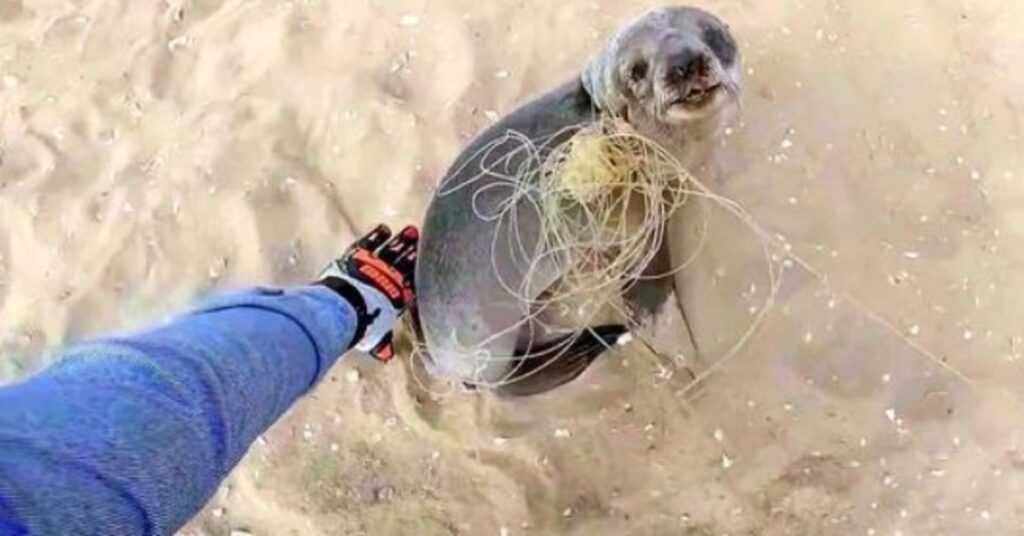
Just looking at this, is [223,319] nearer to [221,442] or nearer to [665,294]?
[221,442]

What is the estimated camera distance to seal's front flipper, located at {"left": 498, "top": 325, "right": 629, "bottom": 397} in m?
2.63

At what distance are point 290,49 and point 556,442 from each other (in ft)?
3.79

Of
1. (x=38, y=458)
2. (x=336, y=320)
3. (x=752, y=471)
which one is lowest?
(x=752, y=471)

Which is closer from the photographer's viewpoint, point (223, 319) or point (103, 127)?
point (223, 319)

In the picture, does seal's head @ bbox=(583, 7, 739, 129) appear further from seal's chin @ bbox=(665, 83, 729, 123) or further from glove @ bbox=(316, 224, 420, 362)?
glove @ bbox=(316, 224, 420, 362)

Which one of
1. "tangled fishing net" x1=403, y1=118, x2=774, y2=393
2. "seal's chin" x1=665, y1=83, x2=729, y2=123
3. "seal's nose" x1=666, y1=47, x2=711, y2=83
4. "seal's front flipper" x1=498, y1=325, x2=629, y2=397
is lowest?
"seal's front flipper" x1=498, y1=325, x2=629, y2=397

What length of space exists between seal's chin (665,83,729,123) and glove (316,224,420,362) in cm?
76

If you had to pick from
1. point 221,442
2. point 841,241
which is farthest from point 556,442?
point 221,442

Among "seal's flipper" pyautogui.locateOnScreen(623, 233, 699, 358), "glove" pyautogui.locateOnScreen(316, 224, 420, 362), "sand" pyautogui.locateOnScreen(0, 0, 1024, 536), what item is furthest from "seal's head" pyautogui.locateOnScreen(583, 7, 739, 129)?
"glove" pyautogui.locateOnScreen(316, 224, 420, 362)

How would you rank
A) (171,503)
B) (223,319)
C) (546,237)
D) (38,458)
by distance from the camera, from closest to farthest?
(38,458)
(171,503)
(223,319)
(546,237)

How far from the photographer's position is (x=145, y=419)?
169cm

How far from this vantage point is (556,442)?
278cm

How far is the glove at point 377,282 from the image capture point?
267 cm

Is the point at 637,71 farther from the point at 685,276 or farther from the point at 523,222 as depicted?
the point at 685,276
